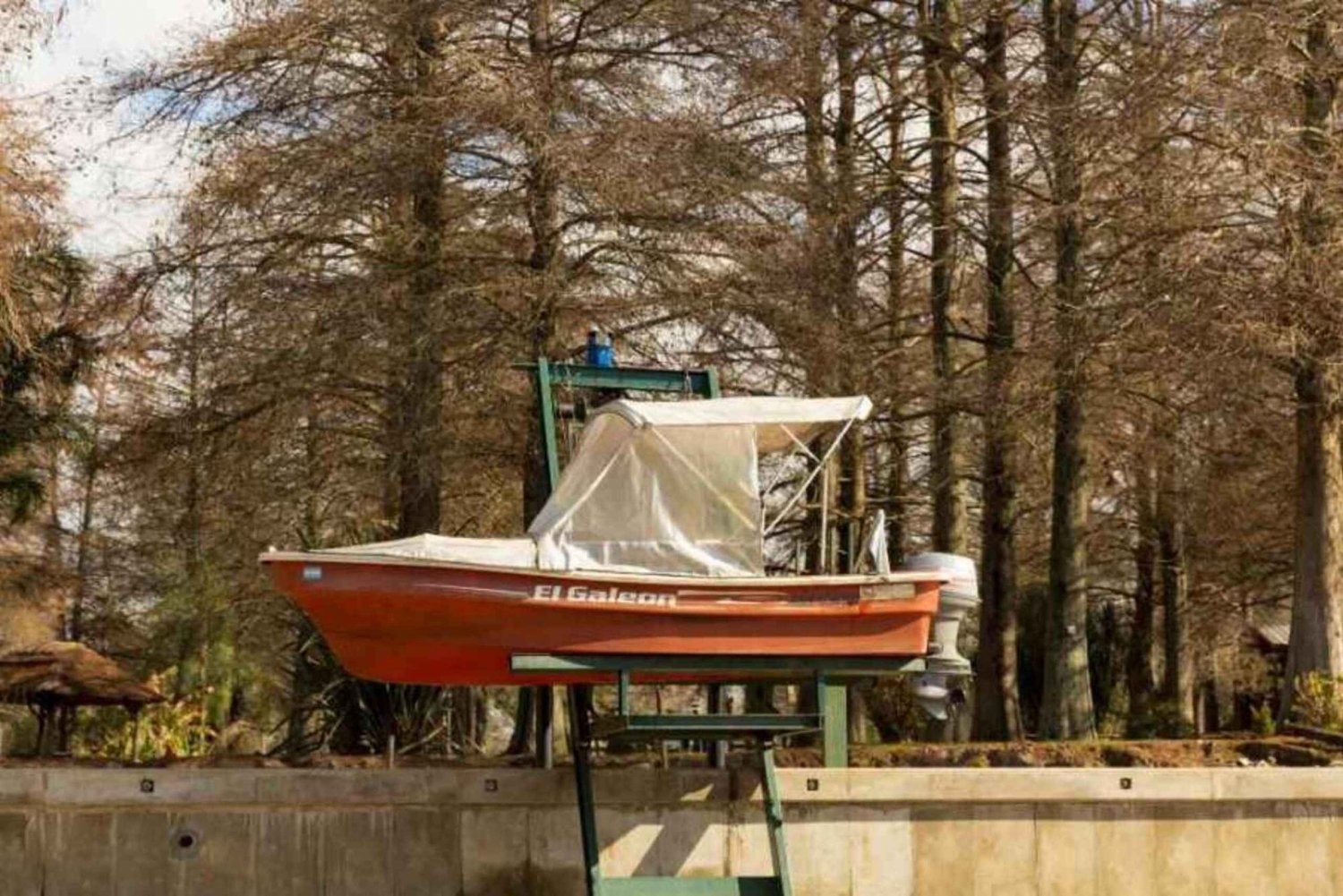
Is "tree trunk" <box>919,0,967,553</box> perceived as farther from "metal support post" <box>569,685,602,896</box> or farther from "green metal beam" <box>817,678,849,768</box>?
"metal support post" <box>569,685,602,896</box>

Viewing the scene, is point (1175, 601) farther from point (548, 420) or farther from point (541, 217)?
point (548, 420)

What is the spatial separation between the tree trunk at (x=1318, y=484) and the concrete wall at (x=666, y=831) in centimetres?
443

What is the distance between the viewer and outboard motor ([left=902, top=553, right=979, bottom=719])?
51.6ft

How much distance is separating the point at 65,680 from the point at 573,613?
12.0 metres

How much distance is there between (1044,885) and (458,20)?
11073mm

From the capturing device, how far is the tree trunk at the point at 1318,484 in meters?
19.9

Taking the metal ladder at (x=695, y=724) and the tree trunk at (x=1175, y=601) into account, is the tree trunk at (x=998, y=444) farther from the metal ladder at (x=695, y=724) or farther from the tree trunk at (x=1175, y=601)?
the metal ladder at (x=695, y=724)

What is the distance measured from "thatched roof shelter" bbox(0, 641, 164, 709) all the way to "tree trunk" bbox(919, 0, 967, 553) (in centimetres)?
1058

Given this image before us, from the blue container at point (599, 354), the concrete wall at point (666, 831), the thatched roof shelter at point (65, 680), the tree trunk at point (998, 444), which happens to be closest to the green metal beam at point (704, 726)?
the concrete wall at point (666, 831)

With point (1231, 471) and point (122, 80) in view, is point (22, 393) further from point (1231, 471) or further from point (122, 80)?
point (1231, 471)

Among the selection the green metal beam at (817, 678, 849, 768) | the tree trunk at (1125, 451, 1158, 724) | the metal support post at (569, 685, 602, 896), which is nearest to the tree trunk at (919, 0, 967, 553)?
the tree trunk at (1125, 451, 1158, 724)

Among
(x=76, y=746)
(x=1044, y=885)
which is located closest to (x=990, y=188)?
(x=1044, y=885)

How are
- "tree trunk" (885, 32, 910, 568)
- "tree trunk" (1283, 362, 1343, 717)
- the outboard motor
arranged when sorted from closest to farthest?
the outboard motor < "tree trunk" (1283, 362, 1343, 717) < "tree trunk" (885, 32, 910, 568)

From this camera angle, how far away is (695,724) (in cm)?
1429
